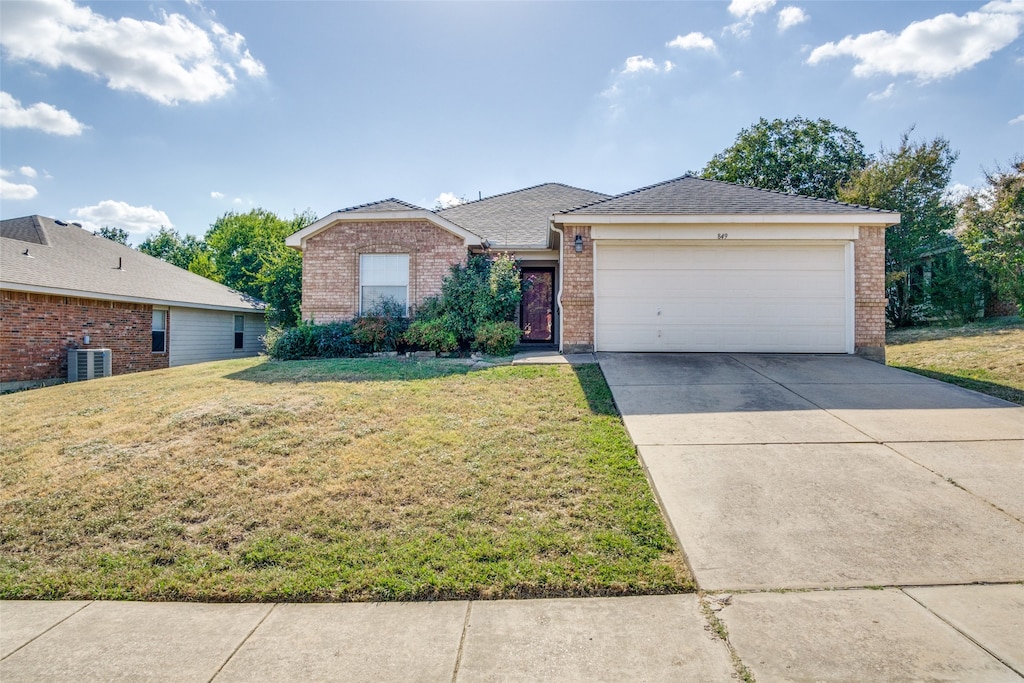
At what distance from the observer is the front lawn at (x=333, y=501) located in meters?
3.25

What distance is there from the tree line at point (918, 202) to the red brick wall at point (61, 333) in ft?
81.5

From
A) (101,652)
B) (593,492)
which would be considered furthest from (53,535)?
(593,492)

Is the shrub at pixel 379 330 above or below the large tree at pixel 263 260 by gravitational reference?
below

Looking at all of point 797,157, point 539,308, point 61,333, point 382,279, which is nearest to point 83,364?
point 61,333

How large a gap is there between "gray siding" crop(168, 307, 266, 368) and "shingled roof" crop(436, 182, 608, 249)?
10.0 meters

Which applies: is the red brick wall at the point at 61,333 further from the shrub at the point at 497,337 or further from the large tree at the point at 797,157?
the large tree at the point at 797,157

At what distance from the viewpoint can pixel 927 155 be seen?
18609mm

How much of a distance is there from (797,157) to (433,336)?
77.3ft

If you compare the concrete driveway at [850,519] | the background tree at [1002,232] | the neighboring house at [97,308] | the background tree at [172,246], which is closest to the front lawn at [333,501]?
the concrete driveway at [850,519]

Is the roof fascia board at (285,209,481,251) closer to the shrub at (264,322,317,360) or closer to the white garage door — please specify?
the shrub at (264,322,317,360)

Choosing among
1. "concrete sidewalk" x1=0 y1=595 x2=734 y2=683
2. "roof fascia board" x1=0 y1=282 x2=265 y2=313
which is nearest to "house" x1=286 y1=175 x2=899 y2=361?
"concrete sidewalk" x1=0 y1=595 x2=734 y2=683

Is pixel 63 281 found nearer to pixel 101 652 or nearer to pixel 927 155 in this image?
pixel 101 652

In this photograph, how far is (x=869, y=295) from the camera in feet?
32.0

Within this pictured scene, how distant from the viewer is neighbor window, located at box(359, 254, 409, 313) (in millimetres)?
12507
